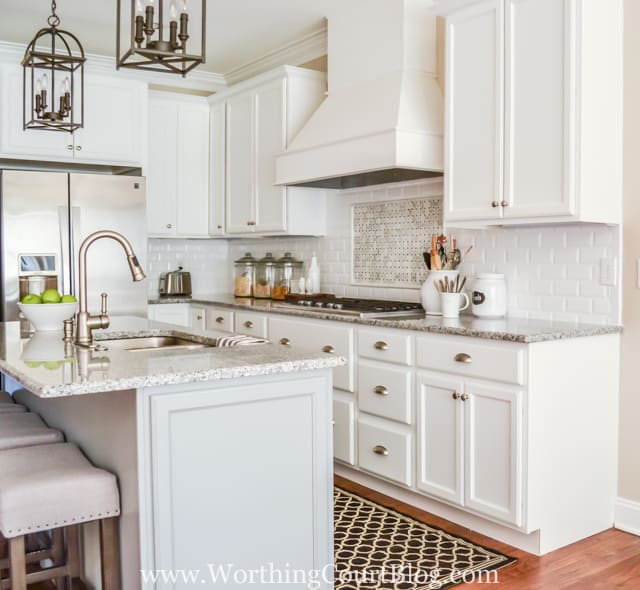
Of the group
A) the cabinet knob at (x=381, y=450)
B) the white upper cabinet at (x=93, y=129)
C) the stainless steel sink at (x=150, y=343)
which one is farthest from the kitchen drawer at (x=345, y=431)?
the white upper cabinet at (x=93, y=129)

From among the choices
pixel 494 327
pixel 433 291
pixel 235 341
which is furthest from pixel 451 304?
pixel 235 341

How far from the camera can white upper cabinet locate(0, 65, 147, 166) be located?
4711 mm

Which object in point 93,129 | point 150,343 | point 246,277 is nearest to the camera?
point 150,343

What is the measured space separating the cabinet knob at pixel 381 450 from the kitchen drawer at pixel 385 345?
0.43m

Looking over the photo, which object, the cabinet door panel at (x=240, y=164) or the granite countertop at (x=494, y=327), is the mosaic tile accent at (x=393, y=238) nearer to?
the granite countertop at (x=494, y=327)

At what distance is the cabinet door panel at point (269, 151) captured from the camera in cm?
472

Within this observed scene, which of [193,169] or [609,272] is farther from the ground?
[193,169]

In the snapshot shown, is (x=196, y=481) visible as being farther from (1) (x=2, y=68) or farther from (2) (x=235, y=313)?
(1) (x=2, y=68)

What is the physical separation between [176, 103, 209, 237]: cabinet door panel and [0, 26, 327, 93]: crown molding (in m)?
0.27

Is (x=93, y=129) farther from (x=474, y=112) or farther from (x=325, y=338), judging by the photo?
(x=474, y=112)

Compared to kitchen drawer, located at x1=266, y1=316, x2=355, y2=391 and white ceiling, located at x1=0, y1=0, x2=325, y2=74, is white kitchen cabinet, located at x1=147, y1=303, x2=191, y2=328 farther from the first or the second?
white ceiling, located at x1=0, y1=0, x2=325, y2=74

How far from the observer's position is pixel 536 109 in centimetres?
299

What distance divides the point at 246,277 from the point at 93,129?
4.91 feet

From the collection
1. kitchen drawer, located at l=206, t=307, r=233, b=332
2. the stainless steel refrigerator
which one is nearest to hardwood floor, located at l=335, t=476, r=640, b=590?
kitchen drawer, located at l=206, t=307, r=233, b=332
